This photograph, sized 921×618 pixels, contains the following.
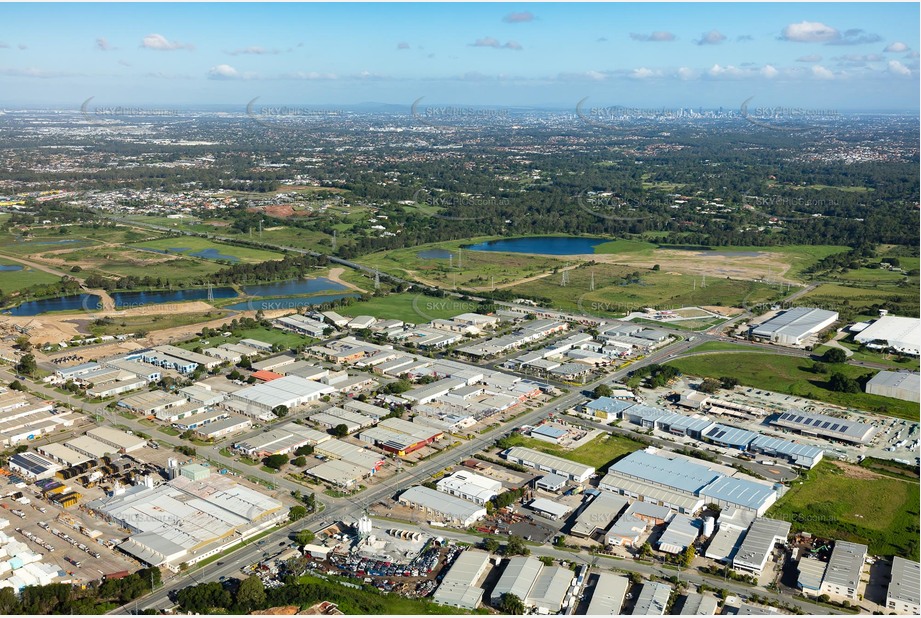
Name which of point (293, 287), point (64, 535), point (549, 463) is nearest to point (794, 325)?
point (549, 463)

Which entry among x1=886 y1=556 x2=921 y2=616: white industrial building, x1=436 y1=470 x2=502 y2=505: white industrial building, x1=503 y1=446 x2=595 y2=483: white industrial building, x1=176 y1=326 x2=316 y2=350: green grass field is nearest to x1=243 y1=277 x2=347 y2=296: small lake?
x1=176 y1=326 x2=316 y2=350: green grass field

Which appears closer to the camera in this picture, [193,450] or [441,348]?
[193,450]

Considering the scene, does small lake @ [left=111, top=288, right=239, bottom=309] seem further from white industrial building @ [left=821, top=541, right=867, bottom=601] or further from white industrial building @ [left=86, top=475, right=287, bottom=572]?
white industrial building @ [left=821, top=541, right=867, bottom=601]

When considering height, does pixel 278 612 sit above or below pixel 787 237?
below

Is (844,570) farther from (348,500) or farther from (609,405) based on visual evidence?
(348,500)

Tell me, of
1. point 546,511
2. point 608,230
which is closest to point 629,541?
point 546,511

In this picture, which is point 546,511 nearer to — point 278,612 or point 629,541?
point 629,541

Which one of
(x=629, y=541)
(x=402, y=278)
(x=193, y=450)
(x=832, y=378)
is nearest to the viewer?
(x=629, y=541)
